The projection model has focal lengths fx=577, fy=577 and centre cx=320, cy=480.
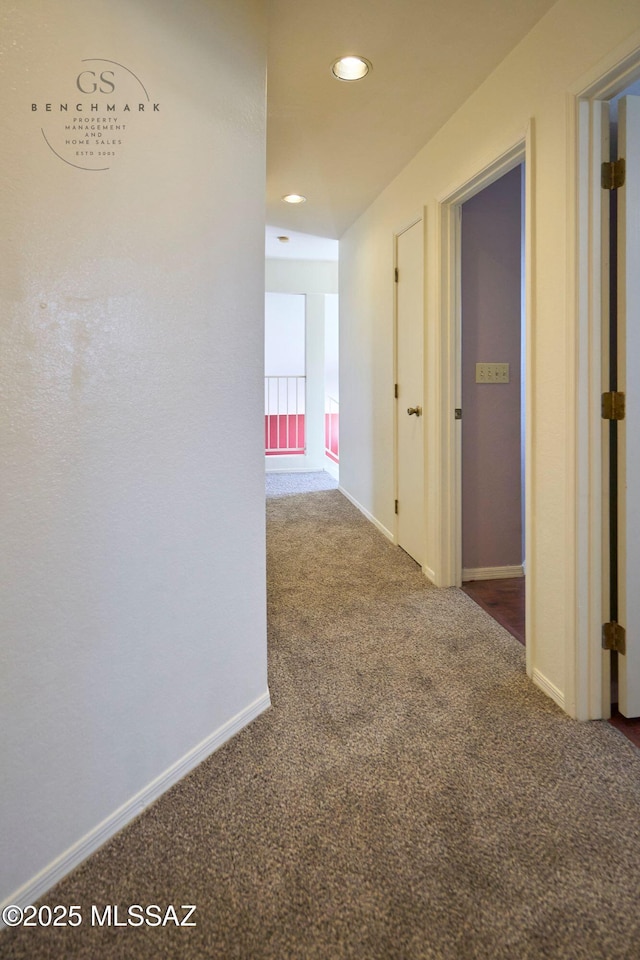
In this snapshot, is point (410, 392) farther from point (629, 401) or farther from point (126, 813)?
point (126, 813)

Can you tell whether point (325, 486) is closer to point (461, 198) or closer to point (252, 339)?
point (461, 198)

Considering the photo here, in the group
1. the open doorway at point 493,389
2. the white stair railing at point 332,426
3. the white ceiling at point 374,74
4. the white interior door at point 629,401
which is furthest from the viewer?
the white stair railing at point 332,426

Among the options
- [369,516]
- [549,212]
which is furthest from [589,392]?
[369,516]

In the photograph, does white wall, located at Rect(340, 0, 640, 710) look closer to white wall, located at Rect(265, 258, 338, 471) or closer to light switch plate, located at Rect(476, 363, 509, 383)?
light switch plate, located at Rect(476, 363, 509, 383)

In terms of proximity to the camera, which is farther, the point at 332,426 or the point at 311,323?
the point at 332,426

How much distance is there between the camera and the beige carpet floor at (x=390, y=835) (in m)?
1.12

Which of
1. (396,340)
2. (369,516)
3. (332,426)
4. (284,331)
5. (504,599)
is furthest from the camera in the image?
(284,331)

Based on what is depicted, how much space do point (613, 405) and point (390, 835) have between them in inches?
54.5

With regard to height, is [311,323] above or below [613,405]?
above

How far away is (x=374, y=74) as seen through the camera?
241 cm

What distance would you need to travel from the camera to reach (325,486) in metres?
6.02

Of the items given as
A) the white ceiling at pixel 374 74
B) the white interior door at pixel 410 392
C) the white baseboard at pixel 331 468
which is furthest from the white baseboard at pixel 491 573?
the white baseboard at pixel 331 468

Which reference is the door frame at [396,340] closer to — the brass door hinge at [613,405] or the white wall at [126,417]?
the brass door hinge at [613,405]

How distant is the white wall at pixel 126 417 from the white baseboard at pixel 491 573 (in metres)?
1.75
